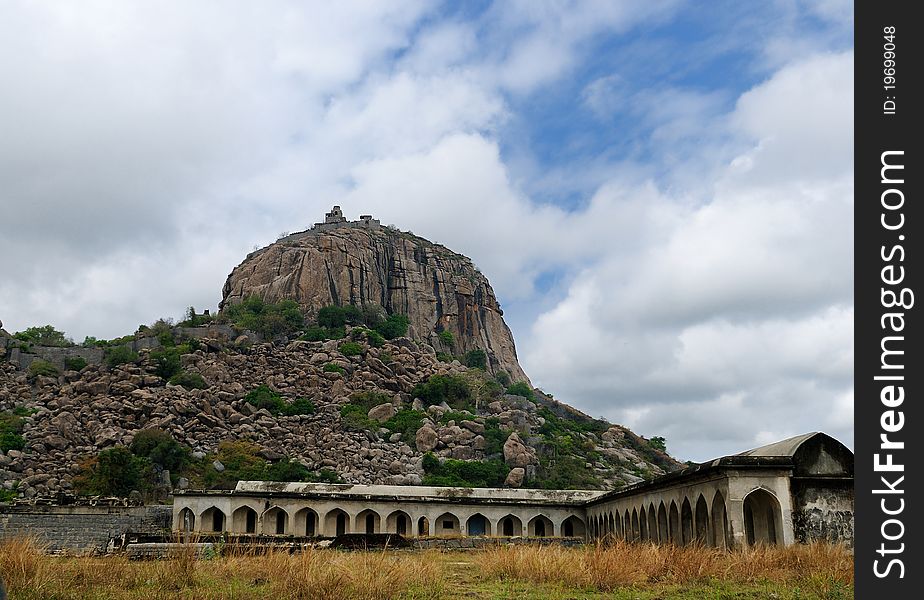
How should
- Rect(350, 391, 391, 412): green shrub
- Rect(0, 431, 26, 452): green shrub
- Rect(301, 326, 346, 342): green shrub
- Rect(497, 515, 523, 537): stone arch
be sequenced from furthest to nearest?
Rect(301, 326, 346, 342): green shrub < Rect(350, 391, 391, 412): green shrub < Rect(0, 431, 26, 452): green shrub < Rect(497, 515, 523, 537): stone arch

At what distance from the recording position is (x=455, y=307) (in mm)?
127000

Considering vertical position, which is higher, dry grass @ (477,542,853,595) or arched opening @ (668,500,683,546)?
dry grass @ (477,542,853,595)

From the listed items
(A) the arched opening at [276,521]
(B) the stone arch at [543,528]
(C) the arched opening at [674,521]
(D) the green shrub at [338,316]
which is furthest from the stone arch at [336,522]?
(D) the green shrub at [338,316]

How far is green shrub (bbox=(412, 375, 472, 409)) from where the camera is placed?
81.5m

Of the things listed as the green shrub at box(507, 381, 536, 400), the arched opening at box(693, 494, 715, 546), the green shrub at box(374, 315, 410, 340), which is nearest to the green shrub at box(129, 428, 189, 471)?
the arched opening at box(693, 494, 715, 546)

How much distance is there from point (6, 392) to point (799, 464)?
67440 mm

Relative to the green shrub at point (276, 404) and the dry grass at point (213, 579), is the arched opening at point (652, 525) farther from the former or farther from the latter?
the green shrub at point (276, 404)

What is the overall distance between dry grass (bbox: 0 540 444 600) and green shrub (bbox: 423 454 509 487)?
4859cm

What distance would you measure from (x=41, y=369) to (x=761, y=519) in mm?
69470

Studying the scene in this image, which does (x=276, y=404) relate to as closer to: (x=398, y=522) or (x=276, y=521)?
(x=398, y=522)

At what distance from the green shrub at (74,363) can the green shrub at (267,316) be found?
18345mm

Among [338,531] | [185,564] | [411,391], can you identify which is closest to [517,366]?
[411,391]

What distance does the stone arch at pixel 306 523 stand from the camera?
1575 inches

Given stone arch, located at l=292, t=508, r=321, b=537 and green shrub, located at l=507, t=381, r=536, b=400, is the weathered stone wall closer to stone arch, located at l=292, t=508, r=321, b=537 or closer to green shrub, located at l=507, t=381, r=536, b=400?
stone arch, located at l=292, t=508, r=321, b=537
